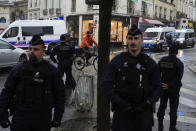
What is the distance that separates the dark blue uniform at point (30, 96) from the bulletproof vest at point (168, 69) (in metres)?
2.60

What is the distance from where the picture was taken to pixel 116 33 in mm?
33406

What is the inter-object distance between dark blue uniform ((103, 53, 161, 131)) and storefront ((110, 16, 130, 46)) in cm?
2929

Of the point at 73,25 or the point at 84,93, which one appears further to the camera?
the point at 73,25

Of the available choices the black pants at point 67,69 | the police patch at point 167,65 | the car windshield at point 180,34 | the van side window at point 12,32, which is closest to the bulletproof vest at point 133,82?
the police patch at point 167,65

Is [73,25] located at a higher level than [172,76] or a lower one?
higher

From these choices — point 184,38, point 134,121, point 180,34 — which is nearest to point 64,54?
point 134,121

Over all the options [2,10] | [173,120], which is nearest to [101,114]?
[173,120]

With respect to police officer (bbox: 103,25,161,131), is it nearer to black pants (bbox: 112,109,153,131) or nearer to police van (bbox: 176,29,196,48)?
black pants (bbox: 112,109,153,131)

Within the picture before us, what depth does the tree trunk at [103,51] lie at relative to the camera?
473cm

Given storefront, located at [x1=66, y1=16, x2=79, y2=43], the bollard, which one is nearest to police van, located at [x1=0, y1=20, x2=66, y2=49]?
the bollard

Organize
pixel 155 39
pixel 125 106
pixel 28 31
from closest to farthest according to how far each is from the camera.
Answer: pixel 125 106 < pixel 28 31 < pixel 155 39

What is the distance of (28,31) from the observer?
19.0 metres

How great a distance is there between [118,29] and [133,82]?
30.9 metres

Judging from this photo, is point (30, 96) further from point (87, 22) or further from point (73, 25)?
point (73, 25)
